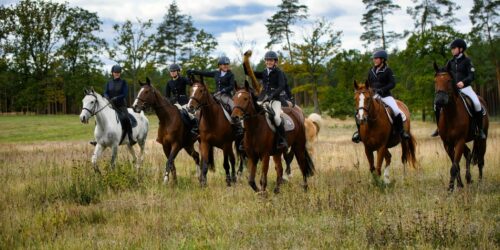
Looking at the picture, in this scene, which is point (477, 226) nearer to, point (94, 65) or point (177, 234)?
point (177, 234)

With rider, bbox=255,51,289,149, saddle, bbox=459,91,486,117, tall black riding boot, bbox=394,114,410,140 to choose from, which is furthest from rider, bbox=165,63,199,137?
saddle, bbox=459,91,486,117

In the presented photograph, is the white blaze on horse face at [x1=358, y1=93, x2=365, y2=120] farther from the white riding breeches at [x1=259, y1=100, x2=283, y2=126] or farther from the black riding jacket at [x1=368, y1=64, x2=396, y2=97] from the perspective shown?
the white riding breeches at [x1=259, y1=100, x2=283, y2=126]

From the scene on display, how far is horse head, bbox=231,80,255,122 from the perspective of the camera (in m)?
9.17

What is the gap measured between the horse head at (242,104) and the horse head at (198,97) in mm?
1682

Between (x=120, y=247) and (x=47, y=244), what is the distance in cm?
104

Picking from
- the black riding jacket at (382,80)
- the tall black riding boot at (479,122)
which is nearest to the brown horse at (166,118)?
the black riding jacket at (382,80)

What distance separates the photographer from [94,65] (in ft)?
200

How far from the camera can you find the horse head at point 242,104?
30.1ft

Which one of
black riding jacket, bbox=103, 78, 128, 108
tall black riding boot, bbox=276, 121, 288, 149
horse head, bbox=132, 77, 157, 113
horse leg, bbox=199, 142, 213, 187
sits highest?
black riding jacket, bbox=103, 78, 128, 108

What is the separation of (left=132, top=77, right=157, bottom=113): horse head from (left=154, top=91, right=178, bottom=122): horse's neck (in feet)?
0.39

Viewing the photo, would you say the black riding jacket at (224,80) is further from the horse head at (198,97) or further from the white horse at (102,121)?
the white horse at (102,121)

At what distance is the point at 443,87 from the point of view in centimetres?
977

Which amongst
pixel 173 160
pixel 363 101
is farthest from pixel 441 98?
pixel 173 160

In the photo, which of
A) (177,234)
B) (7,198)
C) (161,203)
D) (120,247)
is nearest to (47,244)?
(120,247)
